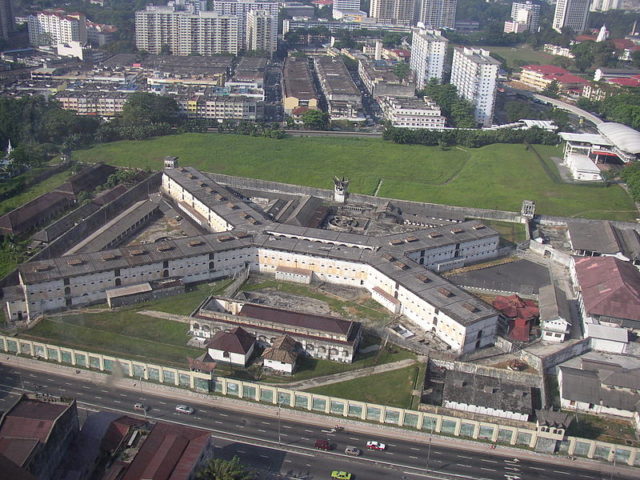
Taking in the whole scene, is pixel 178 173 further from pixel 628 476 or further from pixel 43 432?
pixel 628 476

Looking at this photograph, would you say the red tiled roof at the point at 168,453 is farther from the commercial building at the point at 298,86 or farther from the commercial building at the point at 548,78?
the commercial building at the point at 548,78

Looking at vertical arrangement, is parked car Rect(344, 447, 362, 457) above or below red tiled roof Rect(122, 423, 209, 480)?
below

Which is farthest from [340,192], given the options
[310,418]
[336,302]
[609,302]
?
[310,418]

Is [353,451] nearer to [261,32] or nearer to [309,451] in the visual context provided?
[309,451]

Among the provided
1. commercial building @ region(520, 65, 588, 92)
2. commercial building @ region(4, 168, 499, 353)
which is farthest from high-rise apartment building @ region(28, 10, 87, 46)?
commercial building @ region(4, 168, 499, 353)

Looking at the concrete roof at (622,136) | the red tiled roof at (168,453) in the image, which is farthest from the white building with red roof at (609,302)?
the concrete roof at (622,136)

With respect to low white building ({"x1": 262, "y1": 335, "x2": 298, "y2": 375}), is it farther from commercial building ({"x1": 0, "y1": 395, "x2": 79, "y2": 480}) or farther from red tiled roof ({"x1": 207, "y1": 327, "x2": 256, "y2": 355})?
commercial building ({"x1": 0, "y1": 395, "x2": 79, "y2": 480})
